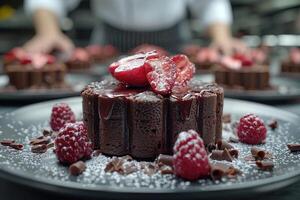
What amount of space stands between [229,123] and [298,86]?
1201 millimetres

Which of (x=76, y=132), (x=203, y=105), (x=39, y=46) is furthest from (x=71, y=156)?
(x=39, y=46)

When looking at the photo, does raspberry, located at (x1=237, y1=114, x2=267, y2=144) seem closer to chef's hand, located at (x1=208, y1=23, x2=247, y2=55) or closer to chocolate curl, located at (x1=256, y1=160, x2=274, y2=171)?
chocolate curl, located at (x1=256, y1=160, x2=274, y2=171)

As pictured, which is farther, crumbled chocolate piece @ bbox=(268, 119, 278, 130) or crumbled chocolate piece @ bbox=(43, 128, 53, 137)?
crumbled chocolate piece @ bbox=(268, 119, 278, 130)

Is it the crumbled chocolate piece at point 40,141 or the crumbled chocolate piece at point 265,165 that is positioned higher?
the crumbled chocolate piece at point 265,165

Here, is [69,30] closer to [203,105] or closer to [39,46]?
[39,46]

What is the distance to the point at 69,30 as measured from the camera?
26.1 feet

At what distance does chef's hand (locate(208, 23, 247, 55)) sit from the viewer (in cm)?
449

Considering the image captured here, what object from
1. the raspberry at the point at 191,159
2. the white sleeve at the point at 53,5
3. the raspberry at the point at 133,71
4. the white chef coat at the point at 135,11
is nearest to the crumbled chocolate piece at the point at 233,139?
the raspberry at the point at 133,71

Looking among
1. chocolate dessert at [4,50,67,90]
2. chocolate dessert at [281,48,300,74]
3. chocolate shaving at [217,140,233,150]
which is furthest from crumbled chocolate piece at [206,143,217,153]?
chocolate dessert at [281,48,300,74]

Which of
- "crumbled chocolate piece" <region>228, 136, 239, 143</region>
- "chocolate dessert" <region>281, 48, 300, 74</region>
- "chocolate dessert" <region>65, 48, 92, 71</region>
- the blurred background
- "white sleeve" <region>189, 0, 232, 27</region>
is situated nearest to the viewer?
"crumbled chocolate piece" <region>228, 136, 239, 143</region>

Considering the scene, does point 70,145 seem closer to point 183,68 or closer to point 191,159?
point 191,159

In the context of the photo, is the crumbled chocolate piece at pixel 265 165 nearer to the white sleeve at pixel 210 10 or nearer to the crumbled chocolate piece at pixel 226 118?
the crumbled chocolate piece at pixel 226 118

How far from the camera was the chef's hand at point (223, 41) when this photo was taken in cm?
449

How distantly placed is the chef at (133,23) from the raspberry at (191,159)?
3.32 m
